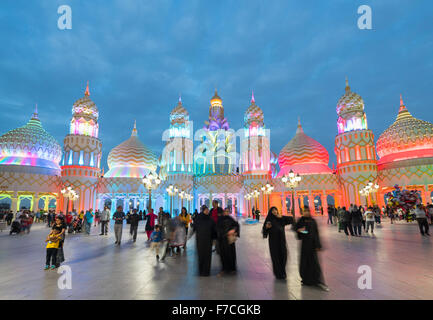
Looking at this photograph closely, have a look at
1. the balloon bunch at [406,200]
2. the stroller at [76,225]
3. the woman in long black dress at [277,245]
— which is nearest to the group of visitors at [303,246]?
the woman in long black dress at [277,245]

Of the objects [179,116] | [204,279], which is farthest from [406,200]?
[179,116]

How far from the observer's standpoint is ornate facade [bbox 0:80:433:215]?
31.8m

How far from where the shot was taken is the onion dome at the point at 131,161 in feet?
133

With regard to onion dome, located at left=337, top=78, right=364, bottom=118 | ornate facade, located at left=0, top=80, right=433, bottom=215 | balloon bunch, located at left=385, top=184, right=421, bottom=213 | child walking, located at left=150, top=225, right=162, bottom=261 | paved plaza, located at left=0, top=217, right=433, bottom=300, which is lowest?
paved plaza, located at left=0, top=217, right=433, bottom=300

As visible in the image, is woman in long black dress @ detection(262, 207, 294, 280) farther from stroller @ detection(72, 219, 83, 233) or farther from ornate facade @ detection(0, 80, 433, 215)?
ornate facade @ detection(0, 80, 433, 215)

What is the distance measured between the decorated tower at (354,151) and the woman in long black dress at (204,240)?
→ 30828 millimetres

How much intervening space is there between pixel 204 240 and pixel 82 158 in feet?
112

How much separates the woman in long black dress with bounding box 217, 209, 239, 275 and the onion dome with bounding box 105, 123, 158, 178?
3605 centimetres

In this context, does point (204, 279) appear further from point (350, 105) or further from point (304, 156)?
point (350, 105)

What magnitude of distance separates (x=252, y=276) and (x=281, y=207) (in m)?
34.2

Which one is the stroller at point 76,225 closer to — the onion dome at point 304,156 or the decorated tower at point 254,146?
the decorated tower at point 254,146

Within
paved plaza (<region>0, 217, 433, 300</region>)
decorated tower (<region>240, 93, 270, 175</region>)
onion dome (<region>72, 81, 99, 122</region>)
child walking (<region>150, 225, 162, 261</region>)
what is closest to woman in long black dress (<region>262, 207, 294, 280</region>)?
paved plaza (<region>0, 217, 433, 300</region>)
